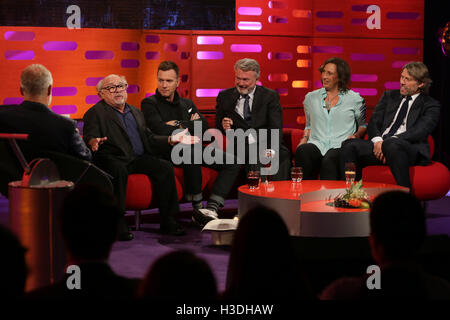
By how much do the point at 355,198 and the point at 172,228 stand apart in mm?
1514

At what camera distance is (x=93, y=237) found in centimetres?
175

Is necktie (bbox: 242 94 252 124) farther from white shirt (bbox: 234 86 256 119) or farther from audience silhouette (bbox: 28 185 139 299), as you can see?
audience silhouette (bbox: 28 185 139 299)

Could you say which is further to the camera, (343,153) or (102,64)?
(102,64)

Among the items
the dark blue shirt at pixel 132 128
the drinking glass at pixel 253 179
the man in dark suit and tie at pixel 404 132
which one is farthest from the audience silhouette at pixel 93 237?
the man in dark suit and tie at pixel 404 132

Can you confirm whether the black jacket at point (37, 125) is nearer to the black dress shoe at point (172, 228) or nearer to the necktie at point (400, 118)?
the black dress shoe at point (172, 228)

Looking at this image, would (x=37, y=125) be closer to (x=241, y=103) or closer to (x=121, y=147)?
(x=121, y=147)

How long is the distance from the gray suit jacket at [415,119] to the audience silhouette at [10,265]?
4.57 m

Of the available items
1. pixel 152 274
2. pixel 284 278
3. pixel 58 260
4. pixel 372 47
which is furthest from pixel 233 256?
pixel 372 47

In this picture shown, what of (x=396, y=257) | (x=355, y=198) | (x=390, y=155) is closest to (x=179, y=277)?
(x=396, y=257)

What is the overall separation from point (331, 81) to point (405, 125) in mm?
747

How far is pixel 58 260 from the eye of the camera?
3.05 metres

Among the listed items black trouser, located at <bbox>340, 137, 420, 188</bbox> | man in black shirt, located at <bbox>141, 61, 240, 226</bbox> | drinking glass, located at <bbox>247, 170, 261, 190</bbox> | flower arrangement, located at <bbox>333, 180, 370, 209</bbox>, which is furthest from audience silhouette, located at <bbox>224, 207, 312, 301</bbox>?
black trouser, located at <bbox>340, 137, 420, 188</bbox>

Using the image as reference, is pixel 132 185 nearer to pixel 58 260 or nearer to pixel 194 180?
pixel 194 180

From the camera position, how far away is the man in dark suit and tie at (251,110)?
222 inches
